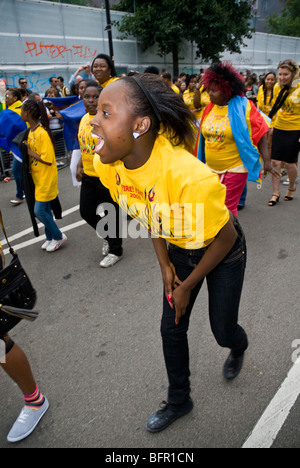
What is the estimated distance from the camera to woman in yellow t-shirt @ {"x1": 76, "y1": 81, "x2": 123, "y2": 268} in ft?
11.8

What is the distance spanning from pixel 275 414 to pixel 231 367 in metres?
0.39

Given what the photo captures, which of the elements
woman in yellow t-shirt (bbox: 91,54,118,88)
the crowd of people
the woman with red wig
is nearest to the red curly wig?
the woman with red wig

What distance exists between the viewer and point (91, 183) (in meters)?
3.78

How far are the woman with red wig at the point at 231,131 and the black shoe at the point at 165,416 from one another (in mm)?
2099

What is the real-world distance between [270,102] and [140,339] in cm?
569

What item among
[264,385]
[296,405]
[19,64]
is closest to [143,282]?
[264,385]

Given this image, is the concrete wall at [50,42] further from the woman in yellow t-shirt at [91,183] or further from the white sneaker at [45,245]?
the woman in yellow t-shirt at [91,183]

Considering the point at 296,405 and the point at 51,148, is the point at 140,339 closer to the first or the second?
the point at 296,405

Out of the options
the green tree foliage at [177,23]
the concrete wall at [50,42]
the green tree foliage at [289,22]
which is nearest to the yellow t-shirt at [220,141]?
the concrete wall at [50,42]

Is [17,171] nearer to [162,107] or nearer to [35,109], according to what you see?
[35,109]

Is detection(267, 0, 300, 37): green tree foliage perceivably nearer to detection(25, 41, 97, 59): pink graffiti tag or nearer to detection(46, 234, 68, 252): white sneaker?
detection(25, 41, 97, 59): pink graffiti tag

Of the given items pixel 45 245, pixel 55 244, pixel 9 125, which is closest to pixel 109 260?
pixel 55 244

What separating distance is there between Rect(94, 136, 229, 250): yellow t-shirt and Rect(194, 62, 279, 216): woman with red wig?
6.79 ft

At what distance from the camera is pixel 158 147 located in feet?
5.12
